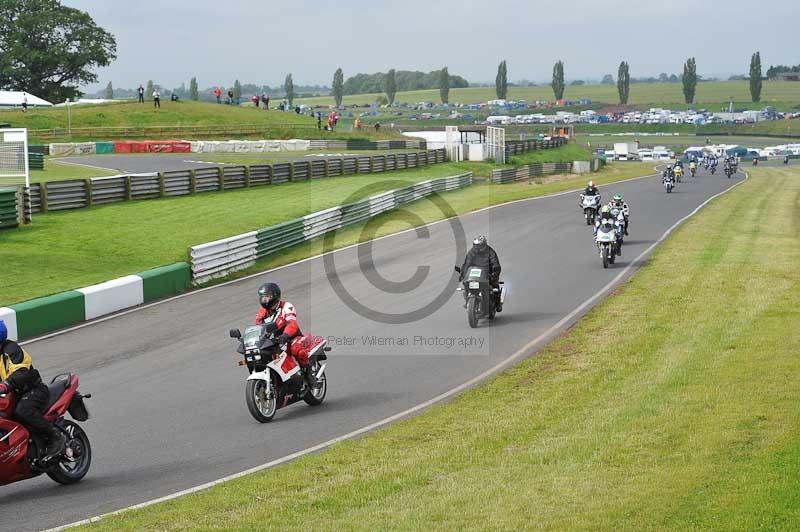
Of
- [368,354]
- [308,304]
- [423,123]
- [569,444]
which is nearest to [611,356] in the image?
[368,354]

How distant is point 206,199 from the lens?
41.4m

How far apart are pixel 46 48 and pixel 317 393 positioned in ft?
361

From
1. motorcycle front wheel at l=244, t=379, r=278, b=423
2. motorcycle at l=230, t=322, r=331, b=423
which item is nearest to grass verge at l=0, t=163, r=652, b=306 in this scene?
motorcycle at l=230, t=322, r=331, b=423


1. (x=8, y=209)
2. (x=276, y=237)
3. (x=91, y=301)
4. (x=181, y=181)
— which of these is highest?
(x=181, y=181)

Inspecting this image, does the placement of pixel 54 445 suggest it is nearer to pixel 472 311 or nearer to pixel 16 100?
pixel 472 311

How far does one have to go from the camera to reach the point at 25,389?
10.4 m

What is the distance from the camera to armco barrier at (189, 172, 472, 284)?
2631cm

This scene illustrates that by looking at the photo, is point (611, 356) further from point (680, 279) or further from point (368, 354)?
point (680, 279)

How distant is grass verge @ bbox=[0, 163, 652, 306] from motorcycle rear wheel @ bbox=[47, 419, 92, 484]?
10.7 m

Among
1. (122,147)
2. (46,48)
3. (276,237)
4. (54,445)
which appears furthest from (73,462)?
(46,48)

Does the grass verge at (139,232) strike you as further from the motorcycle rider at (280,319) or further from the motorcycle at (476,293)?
the motorcycle rider at (280,319)

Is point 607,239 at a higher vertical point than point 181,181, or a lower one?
lower

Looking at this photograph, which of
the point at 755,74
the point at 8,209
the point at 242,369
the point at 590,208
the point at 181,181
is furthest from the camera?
the point at 755,74

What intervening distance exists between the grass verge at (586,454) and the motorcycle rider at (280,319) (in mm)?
1881
